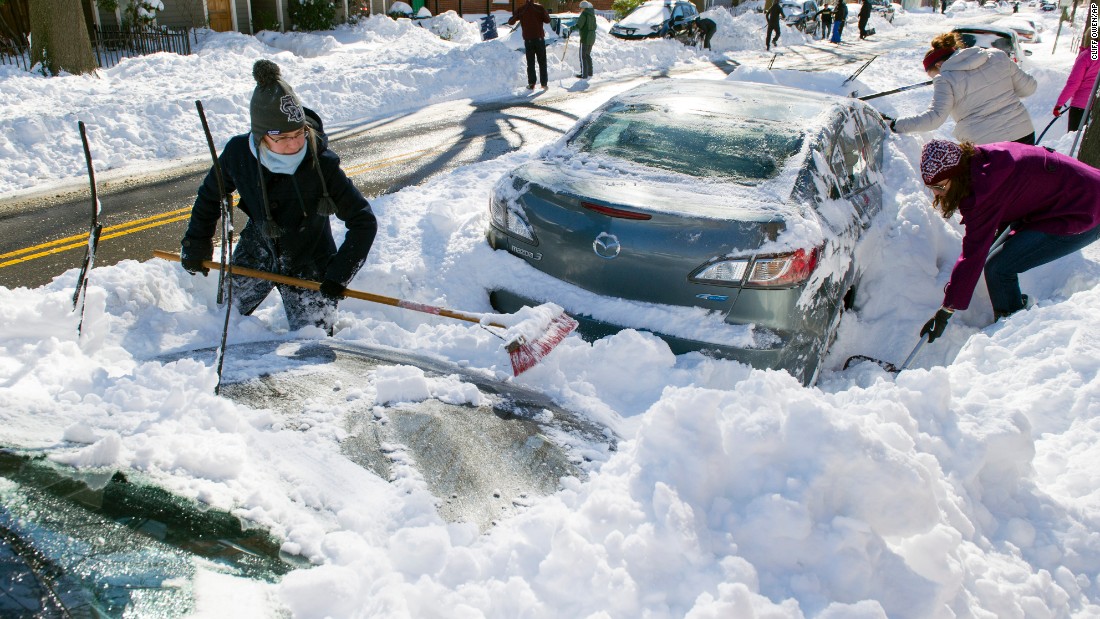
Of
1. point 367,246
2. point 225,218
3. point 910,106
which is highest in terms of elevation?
point 225,218

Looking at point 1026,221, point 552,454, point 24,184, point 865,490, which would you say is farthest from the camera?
point 24,184

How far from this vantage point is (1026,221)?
13.4ft

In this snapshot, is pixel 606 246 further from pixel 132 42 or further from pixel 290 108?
pixel 132 42

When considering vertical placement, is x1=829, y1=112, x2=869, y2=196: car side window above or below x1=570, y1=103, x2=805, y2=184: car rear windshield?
below

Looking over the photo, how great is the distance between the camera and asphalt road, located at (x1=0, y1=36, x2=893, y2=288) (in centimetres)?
586

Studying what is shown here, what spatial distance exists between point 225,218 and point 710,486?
2.23m

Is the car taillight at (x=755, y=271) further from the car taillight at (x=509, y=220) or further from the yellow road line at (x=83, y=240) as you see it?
the yellow road line at (x=83, y=240)

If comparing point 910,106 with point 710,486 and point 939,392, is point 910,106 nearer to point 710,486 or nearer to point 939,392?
point 939,392

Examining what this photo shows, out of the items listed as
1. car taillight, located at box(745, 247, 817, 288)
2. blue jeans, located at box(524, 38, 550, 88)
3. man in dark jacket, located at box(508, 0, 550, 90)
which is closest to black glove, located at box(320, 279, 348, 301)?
car taillight, located at box(745, 247, 817, 288)

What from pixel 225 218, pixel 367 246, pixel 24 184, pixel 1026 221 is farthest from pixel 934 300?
pixel 24 184

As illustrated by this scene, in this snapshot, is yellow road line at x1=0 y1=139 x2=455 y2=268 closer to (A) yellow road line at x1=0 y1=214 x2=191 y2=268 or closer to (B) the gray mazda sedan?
(A) yellow road line at x1=0 y1=214 x2=191 y2=268

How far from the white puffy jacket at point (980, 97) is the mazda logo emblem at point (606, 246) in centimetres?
379

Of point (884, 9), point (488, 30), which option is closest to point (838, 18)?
point (488, 30)

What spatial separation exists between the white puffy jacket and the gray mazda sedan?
1.84m
